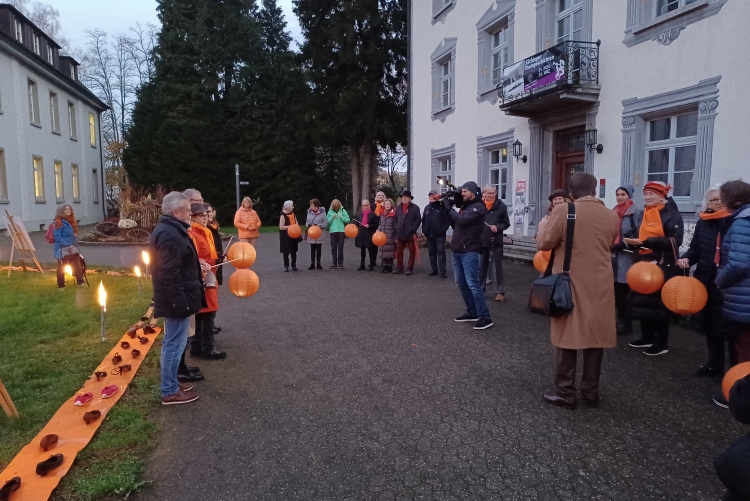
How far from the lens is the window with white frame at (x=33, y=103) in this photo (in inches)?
997

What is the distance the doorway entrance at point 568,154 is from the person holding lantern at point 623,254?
243 inches

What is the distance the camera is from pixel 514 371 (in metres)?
5.20

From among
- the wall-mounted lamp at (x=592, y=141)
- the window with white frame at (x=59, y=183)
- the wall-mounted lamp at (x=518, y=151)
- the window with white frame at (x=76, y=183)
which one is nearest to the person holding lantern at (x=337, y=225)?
the wall-mounted lamp at (x=518, y=151)

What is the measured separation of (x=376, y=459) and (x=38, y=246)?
1898 cm

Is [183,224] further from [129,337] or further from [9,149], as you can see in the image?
[9,149]

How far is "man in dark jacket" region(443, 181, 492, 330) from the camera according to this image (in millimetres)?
6578

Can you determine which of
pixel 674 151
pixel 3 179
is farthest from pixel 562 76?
pixel 3 179

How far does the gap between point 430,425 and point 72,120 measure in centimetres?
3349

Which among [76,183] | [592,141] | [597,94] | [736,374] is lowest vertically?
[736,374]

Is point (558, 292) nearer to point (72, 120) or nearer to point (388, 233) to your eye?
point (388, 233)

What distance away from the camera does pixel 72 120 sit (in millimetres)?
30812

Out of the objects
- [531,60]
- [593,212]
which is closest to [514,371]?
[593,212]

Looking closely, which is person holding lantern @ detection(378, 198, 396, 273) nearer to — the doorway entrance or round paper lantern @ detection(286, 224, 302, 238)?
round paper lantern @ detection(286, 224, 302, 238)

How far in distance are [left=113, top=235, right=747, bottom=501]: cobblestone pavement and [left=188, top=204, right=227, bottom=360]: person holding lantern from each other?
29 cm
